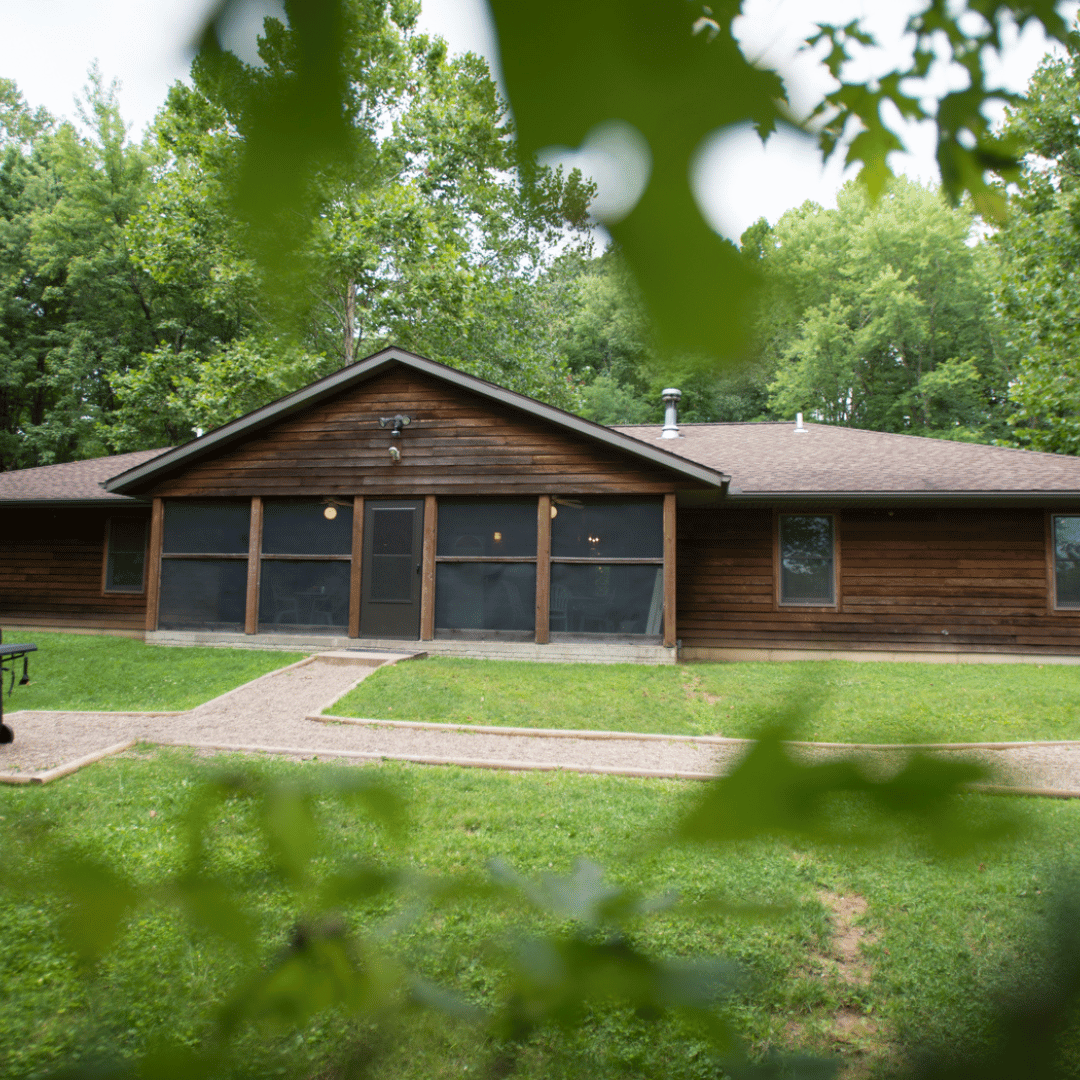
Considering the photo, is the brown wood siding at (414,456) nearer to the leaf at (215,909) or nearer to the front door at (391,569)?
the front door at (391,569)

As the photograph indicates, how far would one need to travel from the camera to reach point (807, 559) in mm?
10875

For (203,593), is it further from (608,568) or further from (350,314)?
(350,314)

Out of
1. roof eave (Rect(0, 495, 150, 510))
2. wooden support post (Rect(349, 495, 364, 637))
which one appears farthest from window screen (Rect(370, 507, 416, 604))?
roof eave (Rect(0, 495, 150, 510))

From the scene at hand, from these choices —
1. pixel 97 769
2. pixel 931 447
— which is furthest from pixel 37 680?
pixel 931 447

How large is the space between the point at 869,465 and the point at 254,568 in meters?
9.54

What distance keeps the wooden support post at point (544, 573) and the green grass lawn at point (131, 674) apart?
3302 millimetres

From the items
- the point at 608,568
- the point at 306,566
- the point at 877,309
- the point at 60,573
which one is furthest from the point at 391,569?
the point at 877,309

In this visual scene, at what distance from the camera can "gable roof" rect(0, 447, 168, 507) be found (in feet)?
39.8

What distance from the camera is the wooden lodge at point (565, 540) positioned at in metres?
9.93

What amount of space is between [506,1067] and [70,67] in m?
0.90

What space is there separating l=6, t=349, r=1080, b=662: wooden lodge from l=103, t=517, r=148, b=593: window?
2.02 meters

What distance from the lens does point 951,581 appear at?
34.1ft

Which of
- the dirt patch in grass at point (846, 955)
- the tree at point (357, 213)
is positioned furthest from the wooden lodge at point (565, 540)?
the tree at point (357, 213)

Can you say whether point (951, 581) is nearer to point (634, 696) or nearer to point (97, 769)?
point (634, 696)
